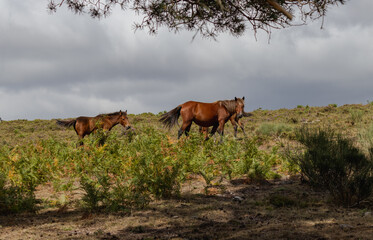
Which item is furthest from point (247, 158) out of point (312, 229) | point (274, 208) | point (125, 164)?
point (312, 229)

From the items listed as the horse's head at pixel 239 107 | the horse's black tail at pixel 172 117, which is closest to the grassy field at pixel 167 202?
the horse's black tail at pixel 172 117

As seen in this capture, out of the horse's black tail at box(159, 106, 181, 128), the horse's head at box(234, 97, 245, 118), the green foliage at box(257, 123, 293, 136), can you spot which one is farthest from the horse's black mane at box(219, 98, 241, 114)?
the green foliage at box(257, 123, 293, 136)

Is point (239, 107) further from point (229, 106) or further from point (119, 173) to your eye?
point (119, 173)

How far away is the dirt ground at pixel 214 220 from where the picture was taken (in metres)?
4.52

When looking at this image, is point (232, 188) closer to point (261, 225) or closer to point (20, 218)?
point (261, 225)

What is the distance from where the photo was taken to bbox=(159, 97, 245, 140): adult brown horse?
13.6m

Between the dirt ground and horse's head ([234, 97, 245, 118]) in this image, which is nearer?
the dirt ground

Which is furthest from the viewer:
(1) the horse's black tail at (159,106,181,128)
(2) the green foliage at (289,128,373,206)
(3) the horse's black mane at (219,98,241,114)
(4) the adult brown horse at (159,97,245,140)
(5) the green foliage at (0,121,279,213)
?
(3) the horse's black mane at (219,98,241,114)

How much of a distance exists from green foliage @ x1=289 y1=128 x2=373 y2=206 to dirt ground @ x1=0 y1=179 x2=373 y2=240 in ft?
0.82

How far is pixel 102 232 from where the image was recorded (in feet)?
15.8

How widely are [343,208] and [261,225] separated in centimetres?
180

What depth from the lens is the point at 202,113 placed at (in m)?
13.5

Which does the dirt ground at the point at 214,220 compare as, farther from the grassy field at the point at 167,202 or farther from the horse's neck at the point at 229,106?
the horse's neck at the point at 229,106

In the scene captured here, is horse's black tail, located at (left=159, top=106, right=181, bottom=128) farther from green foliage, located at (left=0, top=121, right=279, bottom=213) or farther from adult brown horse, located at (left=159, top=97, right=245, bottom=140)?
green foliage, located at (left=0, top=121, right=279, bottom=213)
